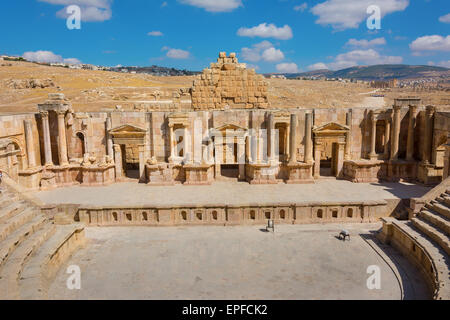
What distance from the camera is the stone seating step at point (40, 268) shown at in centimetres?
852

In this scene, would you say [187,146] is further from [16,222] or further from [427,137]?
[427,137]

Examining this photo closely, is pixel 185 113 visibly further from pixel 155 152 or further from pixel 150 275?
pixel 150 275

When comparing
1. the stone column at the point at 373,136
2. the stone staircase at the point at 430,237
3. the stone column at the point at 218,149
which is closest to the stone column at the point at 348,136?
the stone column at the point at 373,136

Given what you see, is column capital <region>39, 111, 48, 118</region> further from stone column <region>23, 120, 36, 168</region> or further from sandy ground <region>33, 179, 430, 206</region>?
sandy ground <region>33, 179, 430, 206</region>

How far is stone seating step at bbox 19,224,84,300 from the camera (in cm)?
852

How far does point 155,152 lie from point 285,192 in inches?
280

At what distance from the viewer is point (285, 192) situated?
645 inches

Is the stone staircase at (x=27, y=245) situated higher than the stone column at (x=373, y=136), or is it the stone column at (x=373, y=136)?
the stone column at (x=373, y=136)

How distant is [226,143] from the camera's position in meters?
18.8

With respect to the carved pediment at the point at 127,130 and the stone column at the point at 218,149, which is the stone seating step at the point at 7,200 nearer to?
the carved pediment at the point at 127,130

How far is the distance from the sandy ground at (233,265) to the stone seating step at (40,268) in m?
0.59

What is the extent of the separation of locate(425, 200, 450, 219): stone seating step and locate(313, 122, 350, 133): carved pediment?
6.42m

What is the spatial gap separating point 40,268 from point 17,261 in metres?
0.68
